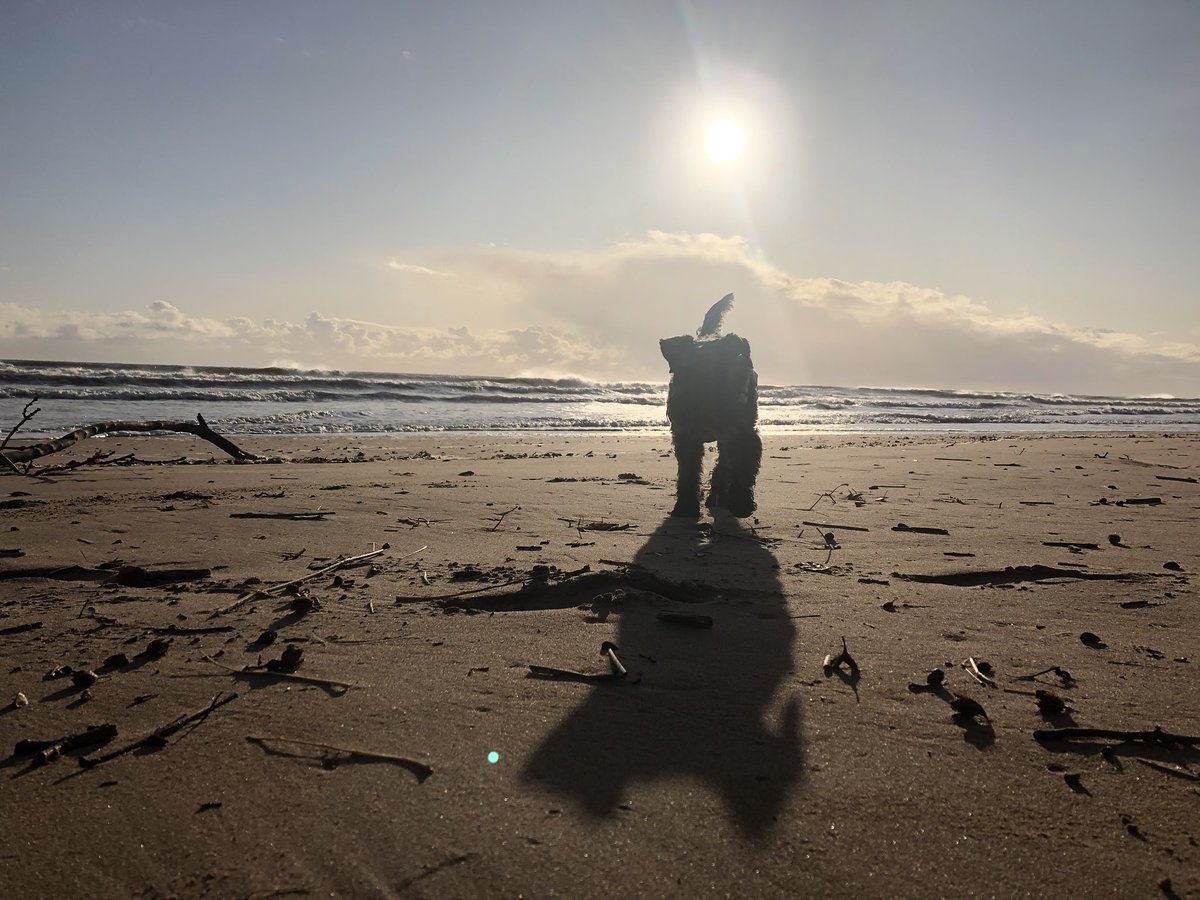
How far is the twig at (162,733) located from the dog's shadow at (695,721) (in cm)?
87

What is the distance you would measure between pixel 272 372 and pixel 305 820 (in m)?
35.6

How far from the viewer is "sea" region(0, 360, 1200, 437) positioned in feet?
54.5

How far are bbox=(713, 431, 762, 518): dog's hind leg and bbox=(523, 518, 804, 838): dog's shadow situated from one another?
2261mm

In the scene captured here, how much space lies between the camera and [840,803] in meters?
1.53

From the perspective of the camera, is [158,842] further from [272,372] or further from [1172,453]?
[272,372]

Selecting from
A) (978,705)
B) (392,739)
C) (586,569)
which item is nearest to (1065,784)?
(978,705)

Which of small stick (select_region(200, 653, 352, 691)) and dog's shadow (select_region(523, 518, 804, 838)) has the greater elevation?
dog's shadow (select_region(523, 518, 804, 838))

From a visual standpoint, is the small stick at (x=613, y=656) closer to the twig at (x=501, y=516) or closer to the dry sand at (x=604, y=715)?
the dry sand at (x=604, y=715)

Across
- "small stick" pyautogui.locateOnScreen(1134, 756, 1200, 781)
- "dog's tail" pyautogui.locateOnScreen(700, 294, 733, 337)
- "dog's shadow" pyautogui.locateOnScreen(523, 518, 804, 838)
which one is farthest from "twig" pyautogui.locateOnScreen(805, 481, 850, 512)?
"small stick" pyautogui.locateOnScreen(1134, 756, 1200, 781)

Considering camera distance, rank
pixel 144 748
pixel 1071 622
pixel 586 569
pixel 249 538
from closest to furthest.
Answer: pixel 144 748
pixel 1071 622
pixel 586 569
pixel 249 538

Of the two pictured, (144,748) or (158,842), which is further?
(144,748)

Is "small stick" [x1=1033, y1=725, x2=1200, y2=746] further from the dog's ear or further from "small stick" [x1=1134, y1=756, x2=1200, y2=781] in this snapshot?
the dog's ear

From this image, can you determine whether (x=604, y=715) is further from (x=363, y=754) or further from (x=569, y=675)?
(x=363, y=754)

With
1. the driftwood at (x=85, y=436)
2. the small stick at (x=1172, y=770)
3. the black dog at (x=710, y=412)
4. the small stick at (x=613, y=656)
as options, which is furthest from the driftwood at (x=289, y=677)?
the driftwood at (x=85, y=436)
